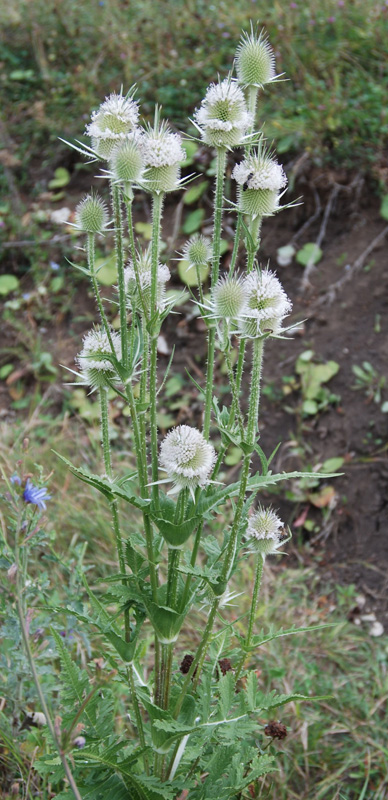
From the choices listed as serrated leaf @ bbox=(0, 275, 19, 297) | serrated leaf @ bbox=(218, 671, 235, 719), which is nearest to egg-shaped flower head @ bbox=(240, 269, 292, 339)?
serrated leaf @ bbox=(218, 671, 235, 719)

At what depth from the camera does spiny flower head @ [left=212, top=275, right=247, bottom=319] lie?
147 cm

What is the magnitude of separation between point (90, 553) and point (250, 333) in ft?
6.08

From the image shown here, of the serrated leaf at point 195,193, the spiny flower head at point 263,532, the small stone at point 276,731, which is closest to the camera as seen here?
the spiny flower head at point 263,532

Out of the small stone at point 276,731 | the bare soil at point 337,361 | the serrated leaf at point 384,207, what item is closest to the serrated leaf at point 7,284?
the bare soil at point 337,361

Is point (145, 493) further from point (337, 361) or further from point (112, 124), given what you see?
point (337, 361)

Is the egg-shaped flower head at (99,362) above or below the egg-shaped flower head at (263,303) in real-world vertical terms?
below

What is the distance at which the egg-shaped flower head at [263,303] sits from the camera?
1472 mm

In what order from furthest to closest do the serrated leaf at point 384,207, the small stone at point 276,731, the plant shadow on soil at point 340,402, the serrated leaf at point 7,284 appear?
the serrated leaf at point 7,284 < the serrated leaf at point 384,207 < the plant shadow on soil at point 340,402 < the small stone at point 276,731

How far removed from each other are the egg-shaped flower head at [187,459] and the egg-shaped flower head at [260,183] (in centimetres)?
47

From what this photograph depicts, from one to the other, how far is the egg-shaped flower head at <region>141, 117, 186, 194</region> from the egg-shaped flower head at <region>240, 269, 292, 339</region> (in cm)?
25

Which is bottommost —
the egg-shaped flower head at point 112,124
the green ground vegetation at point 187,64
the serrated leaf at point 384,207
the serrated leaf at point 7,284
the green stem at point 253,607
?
the green stem at point 253,607

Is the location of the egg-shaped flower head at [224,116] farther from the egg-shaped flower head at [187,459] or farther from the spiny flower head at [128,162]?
the egg-shaped flower head at [187,459]

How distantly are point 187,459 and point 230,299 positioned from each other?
327 mm

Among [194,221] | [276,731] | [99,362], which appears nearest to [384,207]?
[194,221]
